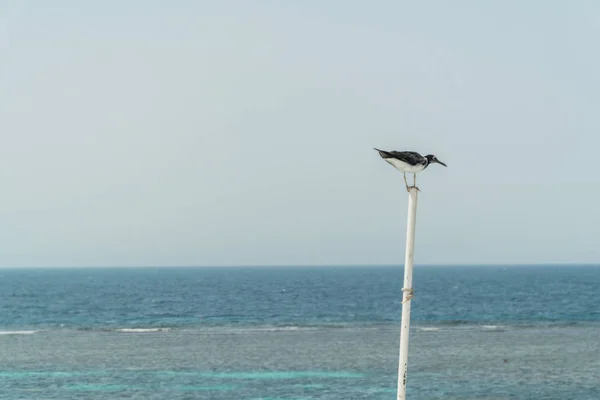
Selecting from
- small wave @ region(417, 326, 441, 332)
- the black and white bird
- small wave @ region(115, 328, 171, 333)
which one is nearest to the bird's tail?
the black and white bird

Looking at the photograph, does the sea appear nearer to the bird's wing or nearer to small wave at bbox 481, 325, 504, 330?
small wave at bbox 481, 325, 504, 330

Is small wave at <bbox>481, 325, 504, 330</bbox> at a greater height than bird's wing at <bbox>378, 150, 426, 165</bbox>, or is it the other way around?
bird's wing at <bbox>378, 150, 426, 165</bbox>

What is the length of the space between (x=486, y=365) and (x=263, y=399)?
1619 centimetres

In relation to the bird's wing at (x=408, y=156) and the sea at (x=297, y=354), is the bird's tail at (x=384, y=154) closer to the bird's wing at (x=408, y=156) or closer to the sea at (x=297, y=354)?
the bird's wing at (x=408, y=156)

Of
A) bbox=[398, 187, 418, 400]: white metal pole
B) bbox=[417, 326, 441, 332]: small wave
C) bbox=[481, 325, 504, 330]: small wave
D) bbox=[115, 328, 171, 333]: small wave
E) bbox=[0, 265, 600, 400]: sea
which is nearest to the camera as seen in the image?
bbox=[398, 187, 418, 400]: white metal pole

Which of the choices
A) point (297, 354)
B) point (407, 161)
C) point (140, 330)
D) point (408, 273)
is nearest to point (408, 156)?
point (407, 161)

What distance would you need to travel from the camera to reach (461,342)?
64.6 meters

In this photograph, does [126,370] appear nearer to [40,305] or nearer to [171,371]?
[171,371]

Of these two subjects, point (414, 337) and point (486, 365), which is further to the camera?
point (414, 337)

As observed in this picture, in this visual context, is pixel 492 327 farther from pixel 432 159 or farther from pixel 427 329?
pixel 432 159

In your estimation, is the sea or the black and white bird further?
the sea

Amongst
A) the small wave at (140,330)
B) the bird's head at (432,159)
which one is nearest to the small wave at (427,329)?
the small wave at (140,330)

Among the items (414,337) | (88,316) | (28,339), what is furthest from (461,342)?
(88,316)

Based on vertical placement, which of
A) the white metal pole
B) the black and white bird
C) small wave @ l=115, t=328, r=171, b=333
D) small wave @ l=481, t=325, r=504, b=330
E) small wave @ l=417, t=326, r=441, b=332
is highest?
the black and white bird
